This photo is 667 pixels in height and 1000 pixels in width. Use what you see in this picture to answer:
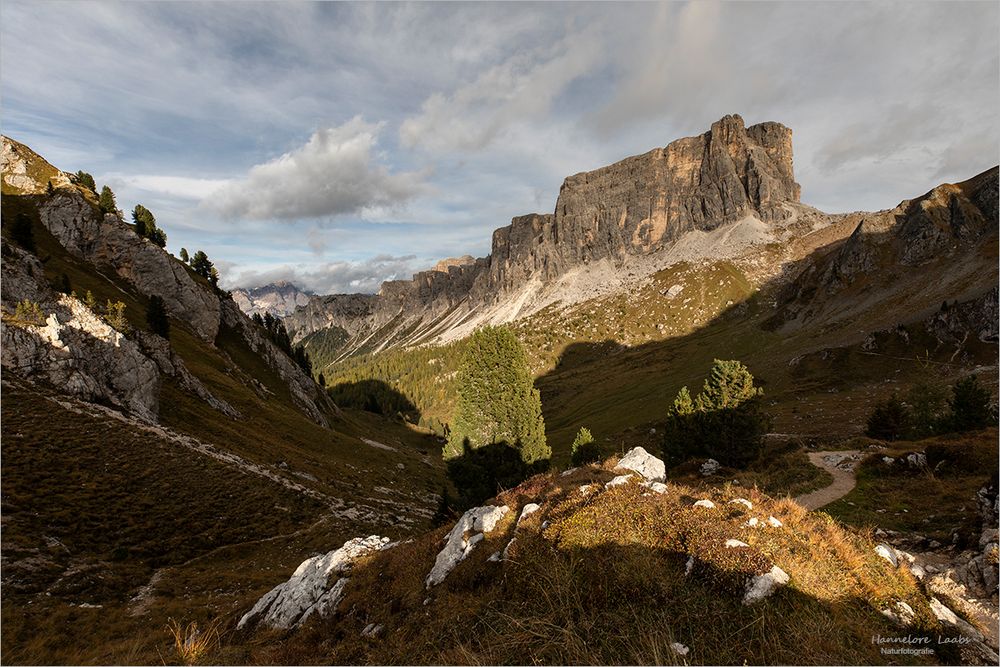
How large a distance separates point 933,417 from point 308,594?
207ft

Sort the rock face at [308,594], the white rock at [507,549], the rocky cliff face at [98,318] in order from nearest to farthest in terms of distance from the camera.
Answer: the white rock at [507,549]
the rock face at [308,594]
the rocky cliff face at [98,318]

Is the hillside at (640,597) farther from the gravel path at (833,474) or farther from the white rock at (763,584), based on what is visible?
the gravel path at (833,474)

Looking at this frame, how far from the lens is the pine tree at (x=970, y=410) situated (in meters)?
35.9

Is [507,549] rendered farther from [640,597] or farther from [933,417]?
[933,417]

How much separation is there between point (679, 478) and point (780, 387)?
280 feet

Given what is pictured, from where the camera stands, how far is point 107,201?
94.1 m

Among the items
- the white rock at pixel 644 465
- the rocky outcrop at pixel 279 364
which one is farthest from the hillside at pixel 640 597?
the rocky outcrop at pixel 279 364

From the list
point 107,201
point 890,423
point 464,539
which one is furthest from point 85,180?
point 890,423

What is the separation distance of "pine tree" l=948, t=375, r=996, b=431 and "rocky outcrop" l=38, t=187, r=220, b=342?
116 m

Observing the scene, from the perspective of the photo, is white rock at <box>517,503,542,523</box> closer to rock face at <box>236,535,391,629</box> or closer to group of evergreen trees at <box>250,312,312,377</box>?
rock face at <box>236,535,391,629</box>

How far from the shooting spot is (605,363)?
639ft

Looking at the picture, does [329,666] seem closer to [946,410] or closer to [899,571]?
[899,571]

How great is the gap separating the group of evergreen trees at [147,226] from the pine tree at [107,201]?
13.1 feet

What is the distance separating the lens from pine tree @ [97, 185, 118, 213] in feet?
303
